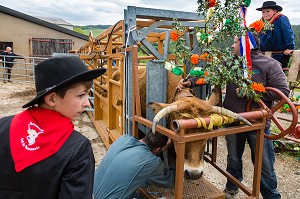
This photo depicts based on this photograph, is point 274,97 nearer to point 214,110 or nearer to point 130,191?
point 214,110

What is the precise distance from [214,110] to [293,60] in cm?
315

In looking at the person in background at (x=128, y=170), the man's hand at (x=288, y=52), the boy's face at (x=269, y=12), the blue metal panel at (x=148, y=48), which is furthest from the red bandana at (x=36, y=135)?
the boy's face at (x=269, y=12)

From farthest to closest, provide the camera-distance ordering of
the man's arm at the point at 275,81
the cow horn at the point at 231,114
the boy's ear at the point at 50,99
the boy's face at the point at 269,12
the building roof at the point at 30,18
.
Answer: the building roof at the point at 30,18, the boy's face at the point at 269,12, the man's arm at the point at 275,81, the cow horn at the point at 231,114, the boy's ear at the point at 50,99

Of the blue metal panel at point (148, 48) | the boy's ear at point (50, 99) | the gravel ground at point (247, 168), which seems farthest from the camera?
the gravel ground at point (247, 168)

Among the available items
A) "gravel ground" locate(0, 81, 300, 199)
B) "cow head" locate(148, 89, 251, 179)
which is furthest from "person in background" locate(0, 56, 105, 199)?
"gravel ground" locate(0, 81, 300, 199)

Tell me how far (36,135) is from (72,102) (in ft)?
0.85

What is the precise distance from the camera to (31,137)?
1.32 metres

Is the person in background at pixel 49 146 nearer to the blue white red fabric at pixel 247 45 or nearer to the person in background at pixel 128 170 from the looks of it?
the person in background at pixel 128 170

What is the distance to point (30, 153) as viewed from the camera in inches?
51.1

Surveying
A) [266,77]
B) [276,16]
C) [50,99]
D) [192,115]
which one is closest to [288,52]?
[276,16]

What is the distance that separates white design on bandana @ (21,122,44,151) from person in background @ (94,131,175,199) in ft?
4.11

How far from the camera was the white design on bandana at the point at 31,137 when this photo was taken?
130 centimetres

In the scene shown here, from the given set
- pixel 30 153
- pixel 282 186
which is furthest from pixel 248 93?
pixel 282 186

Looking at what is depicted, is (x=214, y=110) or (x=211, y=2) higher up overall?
(x=211, y=2)
